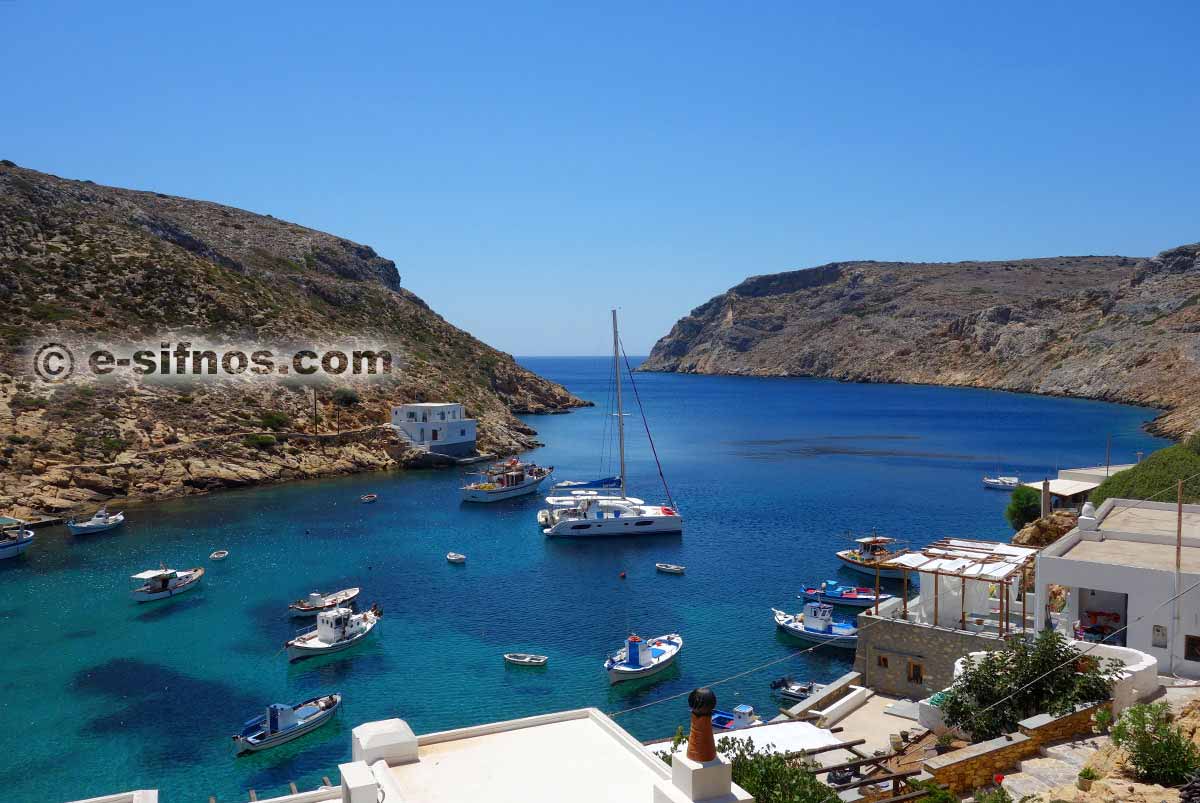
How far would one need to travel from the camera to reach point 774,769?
11.2 m

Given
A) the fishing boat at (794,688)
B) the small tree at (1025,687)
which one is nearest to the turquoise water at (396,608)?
the fishing boat at (794,688)

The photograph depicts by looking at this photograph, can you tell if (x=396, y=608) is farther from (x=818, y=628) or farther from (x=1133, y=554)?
(x=1133, y=554)

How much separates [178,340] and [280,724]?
65311 mm

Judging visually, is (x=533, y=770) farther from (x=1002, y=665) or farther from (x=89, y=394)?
Answer: (x=89, y=394)

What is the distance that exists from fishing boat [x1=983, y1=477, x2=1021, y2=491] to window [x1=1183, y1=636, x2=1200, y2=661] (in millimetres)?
50837

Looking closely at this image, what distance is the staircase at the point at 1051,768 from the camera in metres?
12.7

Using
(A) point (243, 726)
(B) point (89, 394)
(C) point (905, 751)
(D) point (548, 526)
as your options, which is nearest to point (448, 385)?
(B) point (89, 394)

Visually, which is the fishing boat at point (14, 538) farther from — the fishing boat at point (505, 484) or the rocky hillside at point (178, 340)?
the fishing boat at point (505, 484)

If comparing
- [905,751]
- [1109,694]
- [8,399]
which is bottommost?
[905,751]

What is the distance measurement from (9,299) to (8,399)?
54.4 ft

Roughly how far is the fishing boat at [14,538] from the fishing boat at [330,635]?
76.3ft

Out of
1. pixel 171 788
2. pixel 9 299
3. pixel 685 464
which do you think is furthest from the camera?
pixel 685 464

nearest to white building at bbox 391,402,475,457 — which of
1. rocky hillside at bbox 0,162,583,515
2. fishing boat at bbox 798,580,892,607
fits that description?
rocky hillside at bbox 0,162,583,515

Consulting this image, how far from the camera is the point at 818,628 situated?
109ft
